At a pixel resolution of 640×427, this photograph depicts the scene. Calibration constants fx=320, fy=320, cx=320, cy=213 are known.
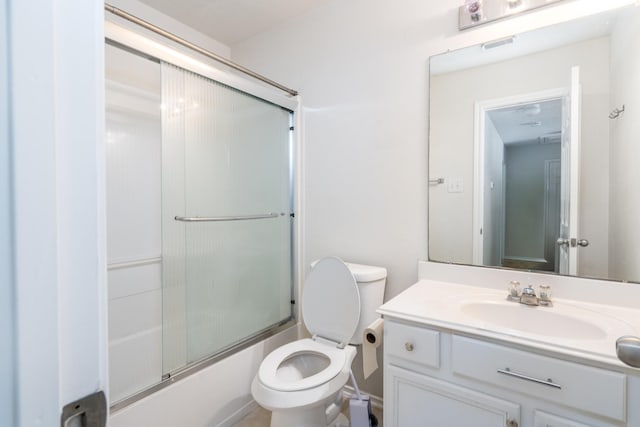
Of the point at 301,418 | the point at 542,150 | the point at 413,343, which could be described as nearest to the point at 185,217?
the point at 301,418

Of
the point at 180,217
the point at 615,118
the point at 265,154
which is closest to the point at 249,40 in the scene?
the point at 265,154

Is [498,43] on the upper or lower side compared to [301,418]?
upper

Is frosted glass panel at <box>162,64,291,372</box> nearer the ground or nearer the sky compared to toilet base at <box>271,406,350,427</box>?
nearer the sky

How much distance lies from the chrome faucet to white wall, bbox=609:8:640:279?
0.31 m

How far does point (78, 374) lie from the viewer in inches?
13.6

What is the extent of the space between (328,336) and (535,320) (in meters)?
0.98

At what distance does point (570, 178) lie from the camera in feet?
4.48

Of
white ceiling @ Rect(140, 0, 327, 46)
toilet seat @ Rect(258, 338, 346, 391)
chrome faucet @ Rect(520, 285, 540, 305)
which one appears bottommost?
toilet seat @ Rect(258, 338, 346, 391)

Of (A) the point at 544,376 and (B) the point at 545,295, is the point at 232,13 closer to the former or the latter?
(B) the point at 545,295

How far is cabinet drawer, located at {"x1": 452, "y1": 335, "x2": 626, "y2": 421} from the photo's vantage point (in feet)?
2.93

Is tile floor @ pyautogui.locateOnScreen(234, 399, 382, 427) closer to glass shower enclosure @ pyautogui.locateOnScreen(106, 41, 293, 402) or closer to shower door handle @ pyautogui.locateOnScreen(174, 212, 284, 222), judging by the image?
glass shower enclosure @ pyautogui.locateOnScreen(106, 41, 293, 402)

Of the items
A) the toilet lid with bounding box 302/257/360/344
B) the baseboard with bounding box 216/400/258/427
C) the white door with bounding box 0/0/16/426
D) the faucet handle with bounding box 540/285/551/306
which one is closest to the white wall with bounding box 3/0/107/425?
the white door with bounding box 0/0/16/426

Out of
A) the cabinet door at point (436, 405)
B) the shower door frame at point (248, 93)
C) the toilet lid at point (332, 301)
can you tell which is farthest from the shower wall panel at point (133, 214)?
the cabinet door at point (436, 405)

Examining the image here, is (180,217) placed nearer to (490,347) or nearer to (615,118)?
(490,347)
